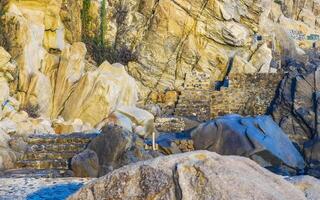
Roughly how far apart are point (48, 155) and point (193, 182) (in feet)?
31.3

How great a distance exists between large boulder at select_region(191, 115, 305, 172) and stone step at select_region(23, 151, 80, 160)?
4.42 metres

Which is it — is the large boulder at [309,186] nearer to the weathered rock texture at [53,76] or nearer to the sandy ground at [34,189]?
the sandy ground at [34,189]

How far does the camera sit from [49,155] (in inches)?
491

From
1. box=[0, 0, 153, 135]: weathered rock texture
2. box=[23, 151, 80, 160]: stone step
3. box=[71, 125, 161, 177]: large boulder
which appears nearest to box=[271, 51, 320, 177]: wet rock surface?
box=[0, 0, 153, 135]: weathered rock texture

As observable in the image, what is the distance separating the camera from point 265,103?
2223 cm

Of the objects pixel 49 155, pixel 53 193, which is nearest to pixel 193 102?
pixel 49 155

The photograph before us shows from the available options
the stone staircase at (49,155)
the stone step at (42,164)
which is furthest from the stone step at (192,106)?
the stone step at (42,164)

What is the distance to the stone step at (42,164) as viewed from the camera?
11777 millimetres

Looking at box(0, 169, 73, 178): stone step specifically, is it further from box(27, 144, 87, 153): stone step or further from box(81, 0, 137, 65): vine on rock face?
box(81, 0, 137, 65): vine on rock face

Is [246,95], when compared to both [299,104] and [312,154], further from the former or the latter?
[312,154]

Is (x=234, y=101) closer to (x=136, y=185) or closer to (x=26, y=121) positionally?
(x=26, y=121)

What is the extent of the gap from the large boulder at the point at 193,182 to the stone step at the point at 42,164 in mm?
8217

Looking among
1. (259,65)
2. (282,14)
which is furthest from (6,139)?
(282,14)

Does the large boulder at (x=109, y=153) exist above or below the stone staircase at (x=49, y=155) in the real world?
above
